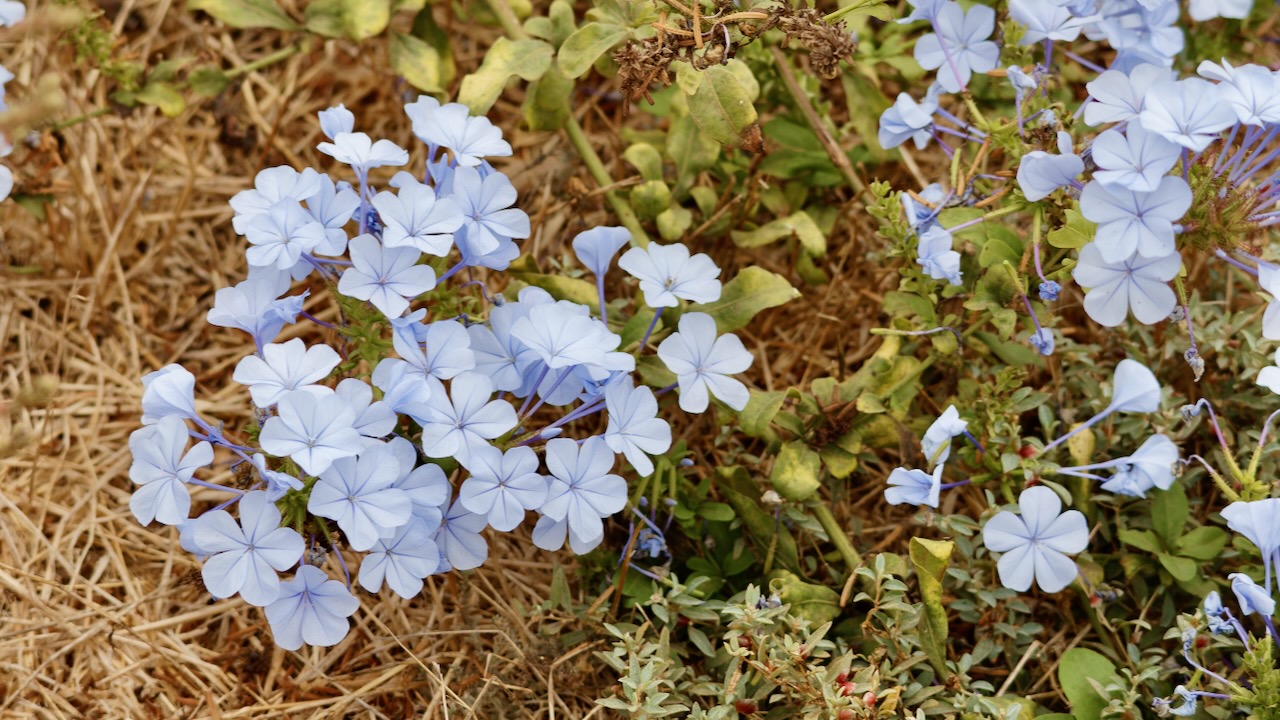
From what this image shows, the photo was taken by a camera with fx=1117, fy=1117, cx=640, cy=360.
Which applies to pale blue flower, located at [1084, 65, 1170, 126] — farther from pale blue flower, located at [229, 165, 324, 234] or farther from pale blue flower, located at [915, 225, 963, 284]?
pale blue flower, located at [229, 165, 324, 234]

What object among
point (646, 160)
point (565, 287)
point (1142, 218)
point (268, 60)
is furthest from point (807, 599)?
point (268, 60)

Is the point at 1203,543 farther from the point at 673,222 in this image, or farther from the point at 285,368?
the point at 285,368

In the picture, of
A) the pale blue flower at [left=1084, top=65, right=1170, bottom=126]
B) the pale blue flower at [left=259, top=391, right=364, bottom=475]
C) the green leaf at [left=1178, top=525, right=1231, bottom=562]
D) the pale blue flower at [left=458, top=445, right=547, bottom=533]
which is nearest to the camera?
the pale blue flower at [left=259, top=391, right=364, bottom=475]

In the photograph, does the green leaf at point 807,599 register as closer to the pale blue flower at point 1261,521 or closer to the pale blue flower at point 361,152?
the pale blue flower at point 1261,521

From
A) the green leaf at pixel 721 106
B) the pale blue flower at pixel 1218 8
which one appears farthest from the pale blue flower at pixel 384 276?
the pale blue flower at pixel 1218 8

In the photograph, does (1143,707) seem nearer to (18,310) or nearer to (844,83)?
(844,83)

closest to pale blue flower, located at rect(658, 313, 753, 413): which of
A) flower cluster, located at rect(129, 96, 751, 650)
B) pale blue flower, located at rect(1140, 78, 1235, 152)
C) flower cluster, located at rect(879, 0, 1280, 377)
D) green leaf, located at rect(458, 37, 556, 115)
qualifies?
flower cluster, located at rect(129, 96, 751, 650)
